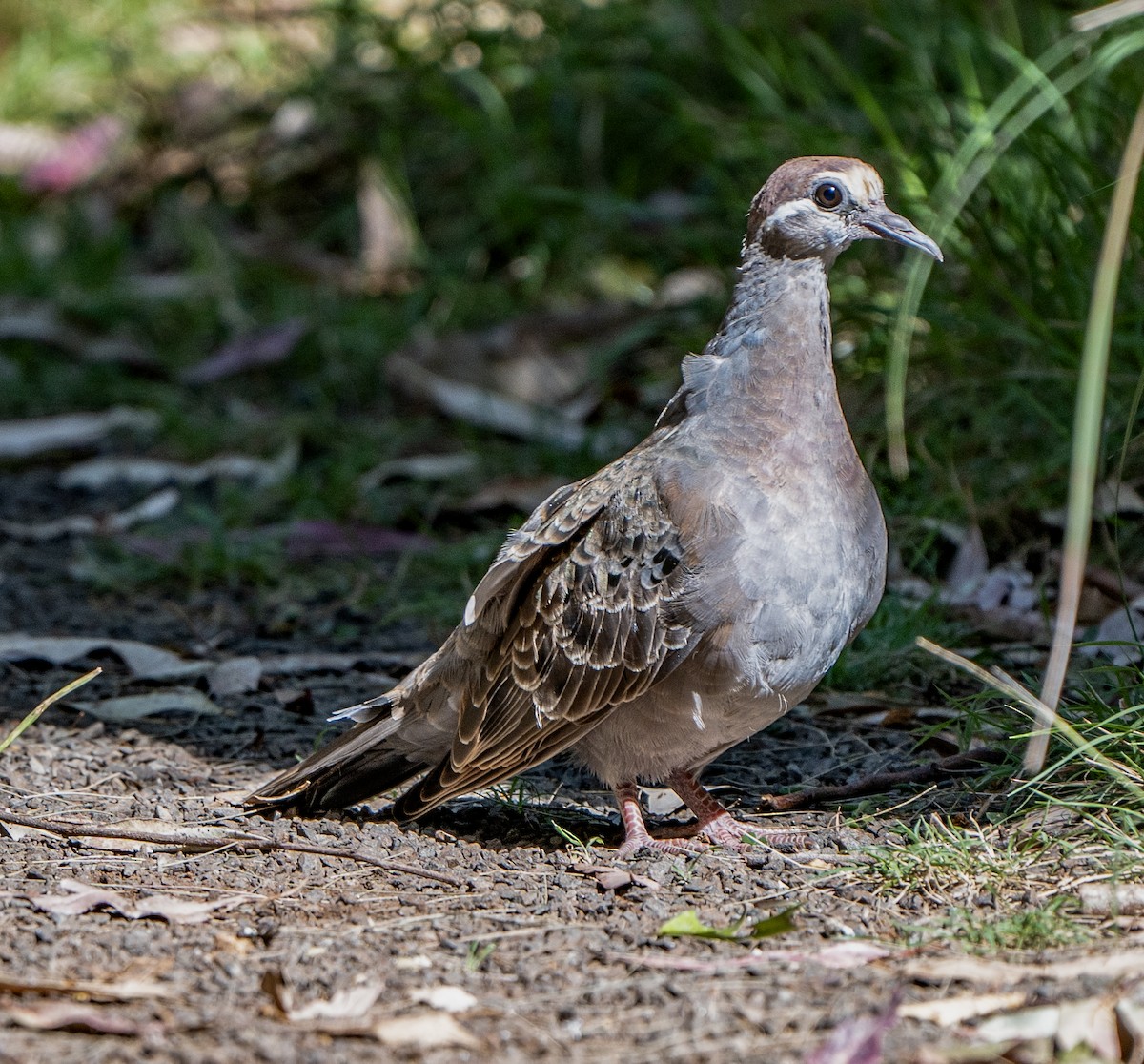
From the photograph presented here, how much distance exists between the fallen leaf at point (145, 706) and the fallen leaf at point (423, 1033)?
1964 millimetres

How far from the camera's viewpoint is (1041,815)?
10.7 ft

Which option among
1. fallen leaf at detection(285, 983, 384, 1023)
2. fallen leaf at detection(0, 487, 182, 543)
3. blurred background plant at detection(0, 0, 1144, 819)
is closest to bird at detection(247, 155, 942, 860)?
blurred background plant at detection(0, 0, 1144, 819)

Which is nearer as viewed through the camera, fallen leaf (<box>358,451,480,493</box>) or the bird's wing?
the bird's wing

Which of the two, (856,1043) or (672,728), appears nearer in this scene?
(856,1043)

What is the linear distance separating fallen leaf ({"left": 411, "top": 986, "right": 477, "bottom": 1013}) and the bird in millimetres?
890

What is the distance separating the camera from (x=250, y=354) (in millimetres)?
7188

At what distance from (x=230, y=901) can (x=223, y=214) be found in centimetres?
605

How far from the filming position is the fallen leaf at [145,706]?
4.25m

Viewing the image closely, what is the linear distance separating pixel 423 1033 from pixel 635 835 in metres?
1.14

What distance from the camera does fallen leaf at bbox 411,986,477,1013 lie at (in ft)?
8.49

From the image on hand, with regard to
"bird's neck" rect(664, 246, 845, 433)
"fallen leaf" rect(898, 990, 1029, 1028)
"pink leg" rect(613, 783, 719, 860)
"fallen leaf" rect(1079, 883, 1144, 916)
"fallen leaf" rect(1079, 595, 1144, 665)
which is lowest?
"pink leg" rect(613, 783, 719, 860)

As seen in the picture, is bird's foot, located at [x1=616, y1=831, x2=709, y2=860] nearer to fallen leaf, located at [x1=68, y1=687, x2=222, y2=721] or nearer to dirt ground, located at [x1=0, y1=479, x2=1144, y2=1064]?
dirt ground, located at [x1=0, y1=479, x2=1144, y2=1064]

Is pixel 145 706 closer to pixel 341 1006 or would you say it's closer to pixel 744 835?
pixel 744 835

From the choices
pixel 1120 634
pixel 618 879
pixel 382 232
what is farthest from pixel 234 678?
pixel 382 232
